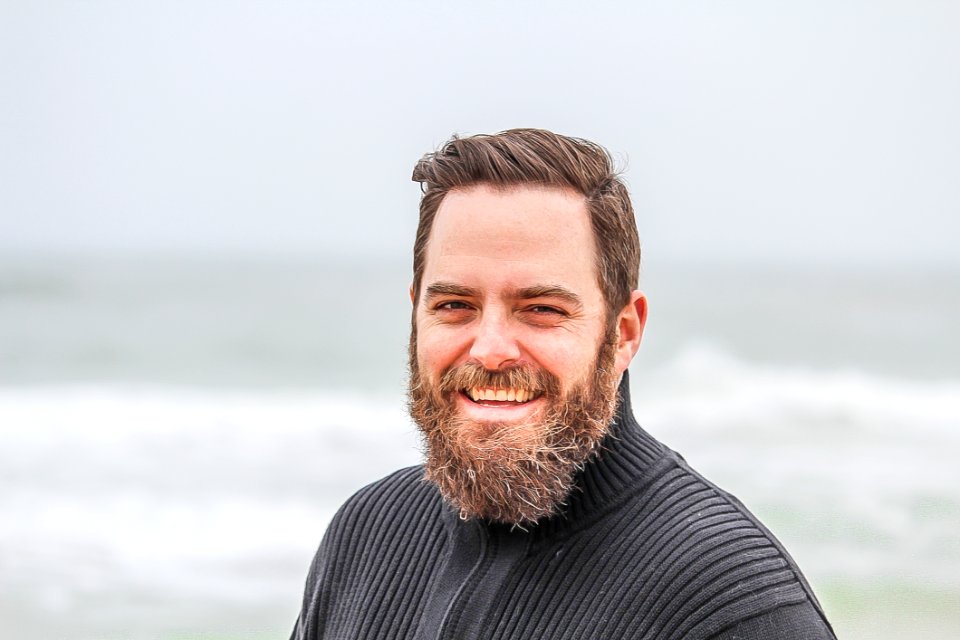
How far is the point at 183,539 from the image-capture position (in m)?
11.3

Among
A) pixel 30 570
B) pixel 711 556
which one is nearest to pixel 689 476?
pixel 711 556

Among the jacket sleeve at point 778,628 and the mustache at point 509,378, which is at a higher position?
the mustache at point 509,378

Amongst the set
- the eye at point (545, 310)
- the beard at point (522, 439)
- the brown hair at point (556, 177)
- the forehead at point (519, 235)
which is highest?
the brown hair at point (556, 177)

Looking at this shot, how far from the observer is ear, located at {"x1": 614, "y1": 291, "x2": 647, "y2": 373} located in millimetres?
2436

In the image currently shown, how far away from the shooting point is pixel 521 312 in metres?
2.27

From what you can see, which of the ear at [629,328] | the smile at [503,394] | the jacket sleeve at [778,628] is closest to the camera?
the jacket sleeve at [778,628]

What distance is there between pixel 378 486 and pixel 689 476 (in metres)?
0.76

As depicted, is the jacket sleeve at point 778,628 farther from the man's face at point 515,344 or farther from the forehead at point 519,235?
the forehead at point 519,235

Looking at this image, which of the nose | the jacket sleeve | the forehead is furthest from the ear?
the jacket sleeve

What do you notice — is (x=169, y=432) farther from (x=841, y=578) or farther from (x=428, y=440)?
(x=428, y=440)

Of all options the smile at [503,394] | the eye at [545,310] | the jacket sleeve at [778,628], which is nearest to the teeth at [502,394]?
the smile at [503,394]

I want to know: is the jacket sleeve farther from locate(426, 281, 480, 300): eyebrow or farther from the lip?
locate(426, 281, 480, 300): eyebrow

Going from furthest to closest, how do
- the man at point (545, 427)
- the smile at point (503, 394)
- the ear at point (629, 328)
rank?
the ear at point (629, 328) → the smile at point (503, 394) → the man at point (545, 427)

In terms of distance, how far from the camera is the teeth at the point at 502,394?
2.30 metres
